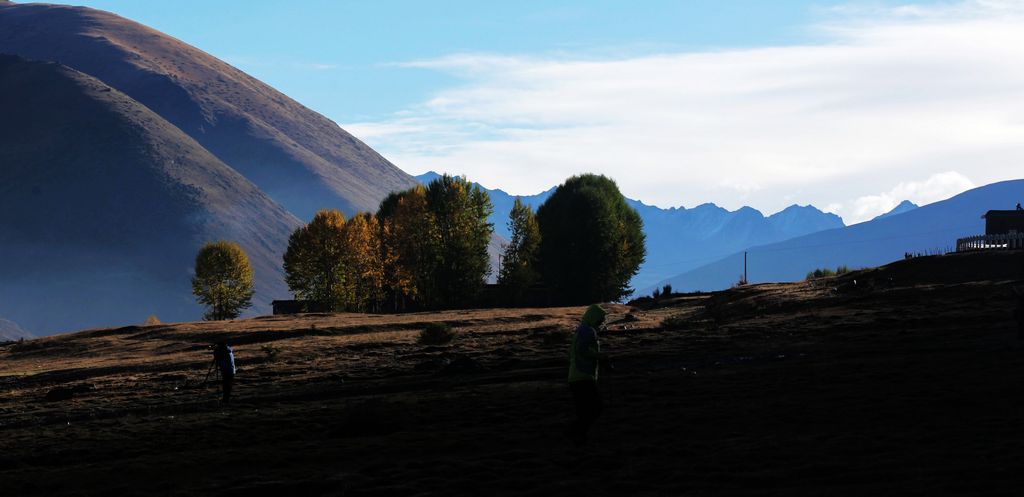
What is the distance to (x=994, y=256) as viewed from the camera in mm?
75250

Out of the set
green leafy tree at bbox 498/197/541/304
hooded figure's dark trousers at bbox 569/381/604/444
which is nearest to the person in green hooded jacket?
hooded figure's dark trousers at bbox 569/381/604/444

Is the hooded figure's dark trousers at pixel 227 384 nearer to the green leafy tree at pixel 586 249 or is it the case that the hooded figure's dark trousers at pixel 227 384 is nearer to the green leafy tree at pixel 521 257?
the green leafy tree at pixel 521 257

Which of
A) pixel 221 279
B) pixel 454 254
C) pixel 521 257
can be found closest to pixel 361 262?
A: pixel 454 254

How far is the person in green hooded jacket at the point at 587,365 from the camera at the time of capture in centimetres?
2502

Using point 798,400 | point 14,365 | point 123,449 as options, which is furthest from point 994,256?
point 14,365

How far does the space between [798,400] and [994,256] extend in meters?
50.5

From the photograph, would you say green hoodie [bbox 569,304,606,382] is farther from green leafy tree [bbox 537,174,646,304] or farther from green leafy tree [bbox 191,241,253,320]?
green leafy tree [bbox 191,241,253,320]

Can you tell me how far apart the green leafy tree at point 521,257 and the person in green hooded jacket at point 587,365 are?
11459 cm

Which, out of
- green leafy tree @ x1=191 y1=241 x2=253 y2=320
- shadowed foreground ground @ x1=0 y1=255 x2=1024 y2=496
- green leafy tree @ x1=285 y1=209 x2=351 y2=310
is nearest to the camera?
shadowed foreground ground @ x1=0 y1=255 x2=1024 y2=496

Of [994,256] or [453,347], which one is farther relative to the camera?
[994,256]

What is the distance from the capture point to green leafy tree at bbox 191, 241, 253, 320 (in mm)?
167250

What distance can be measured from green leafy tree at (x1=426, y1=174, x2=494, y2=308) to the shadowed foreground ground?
77.4 metres

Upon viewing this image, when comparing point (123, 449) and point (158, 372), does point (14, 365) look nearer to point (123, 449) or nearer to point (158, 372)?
point (158, 372)

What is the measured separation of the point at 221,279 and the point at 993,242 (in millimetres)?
110683
